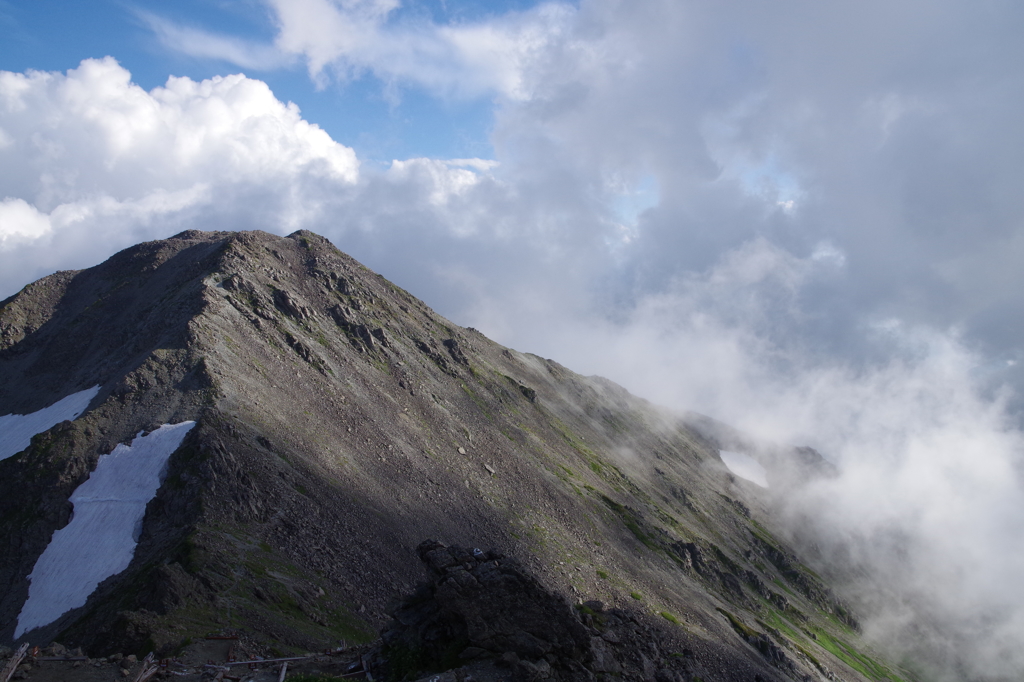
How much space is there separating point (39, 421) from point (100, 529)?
3123cm

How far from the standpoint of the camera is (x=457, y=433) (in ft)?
335

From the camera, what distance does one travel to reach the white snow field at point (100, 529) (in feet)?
164

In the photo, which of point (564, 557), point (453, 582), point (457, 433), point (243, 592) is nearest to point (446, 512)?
point (564, 557)

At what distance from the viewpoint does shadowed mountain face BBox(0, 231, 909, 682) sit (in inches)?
1961

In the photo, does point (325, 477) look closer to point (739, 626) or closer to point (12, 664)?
point (12, 664)

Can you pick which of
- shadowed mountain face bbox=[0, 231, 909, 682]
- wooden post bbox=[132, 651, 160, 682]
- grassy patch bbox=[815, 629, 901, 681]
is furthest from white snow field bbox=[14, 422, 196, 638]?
grassy patch bbox=[815, 629, 901, 681]

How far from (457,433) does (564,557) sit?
28.5 metres

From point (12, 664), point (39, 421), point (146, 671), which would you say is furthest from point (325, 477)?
point (12, 664)

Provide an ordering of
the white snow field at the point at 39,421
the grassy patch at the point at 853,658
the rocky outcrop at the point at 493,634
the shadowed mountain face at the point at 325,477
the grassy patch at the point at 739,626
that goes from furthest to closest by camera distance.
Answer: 1. the grassy patch at the point at 853,658
2. the grassy patch at the point at 739,626
3. the white snow field at the point at 39,421
4. the shadowed mountain face at the point at 325,477
5. the rocky outcrop at the point at 493,634

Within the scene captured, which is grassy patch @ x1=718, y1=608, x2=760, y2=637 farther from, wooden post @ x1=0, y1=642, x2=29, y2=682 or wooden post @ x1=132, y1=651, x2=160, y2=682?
wooden post @ x1=0, y1=642, x2=29, y2=682

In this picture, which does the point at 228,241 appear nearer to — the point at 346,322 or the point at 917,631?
the point at 346,322

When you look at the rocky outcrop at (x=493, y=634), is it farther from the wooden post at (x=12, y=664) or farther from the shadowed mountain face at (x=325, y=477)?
the wooden post at (x=12, y=664)

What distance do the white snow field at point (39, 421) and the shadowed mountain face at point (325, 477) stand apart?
3697 mm

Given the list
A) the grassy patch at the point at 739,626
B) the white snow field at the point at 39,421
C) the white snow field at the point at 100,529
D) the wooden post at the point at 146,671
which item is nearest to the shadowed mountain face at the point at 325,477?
the grassy patch at the point at 739,626
